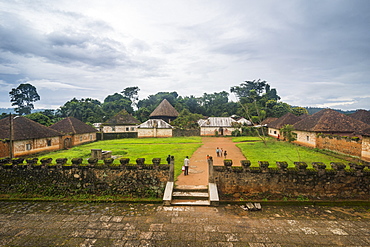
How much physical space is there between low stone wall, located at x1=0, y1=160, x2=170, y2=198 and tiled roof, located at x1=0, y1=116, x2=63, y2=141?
1382cm

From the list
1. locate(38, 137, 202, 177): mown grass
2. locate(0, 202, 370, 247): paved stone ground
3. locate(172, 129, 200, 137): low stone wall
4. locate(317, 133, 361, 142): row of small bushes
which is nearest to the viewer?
locate(0, 202, 370, 247): paved stone ground

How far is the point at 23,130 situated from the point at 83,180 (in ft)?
59.8

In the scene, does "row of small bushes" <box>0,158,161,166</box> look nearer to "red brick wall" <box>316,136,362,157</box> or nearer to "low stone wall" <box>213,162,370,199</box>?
"low stone wall" <box>213,162,370,199</box>

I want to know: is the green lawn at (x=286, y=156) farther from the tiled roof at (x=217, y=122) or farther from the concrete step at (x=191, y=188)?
the tiled roof at (x=217, y=122)

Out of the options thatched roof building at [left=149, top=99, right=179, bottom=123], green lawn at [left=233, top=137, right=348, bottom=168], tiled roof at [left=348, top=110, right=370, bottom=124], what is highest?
thatched roof building at [left=149, top=99, right=179, bottom=123]

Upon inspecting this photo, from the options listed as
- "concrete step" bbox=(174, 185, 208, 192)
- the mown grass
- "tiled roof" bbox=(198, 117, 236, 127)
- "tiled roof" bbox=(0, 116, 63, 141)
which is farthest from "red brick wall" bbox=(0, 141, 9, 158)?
"tiled roof" bbox=(198, 117, 236, 127)

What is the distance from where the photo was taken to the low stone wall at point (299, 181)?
780cm

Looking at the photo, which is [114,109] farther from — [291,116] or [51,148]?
[291,116]

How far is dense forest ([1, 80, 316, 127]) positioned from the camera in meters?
49.4

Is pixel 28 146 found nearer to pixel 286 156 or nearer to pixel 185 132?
pixel 185 132

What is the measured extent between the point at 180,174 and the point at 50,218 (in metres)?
6.08

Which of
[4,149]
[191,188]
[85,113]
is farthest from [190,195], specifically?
[85,113]

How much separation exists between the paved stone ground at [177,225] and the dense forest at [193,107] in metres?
34.2

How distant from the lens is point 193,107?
217 feet
